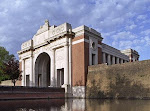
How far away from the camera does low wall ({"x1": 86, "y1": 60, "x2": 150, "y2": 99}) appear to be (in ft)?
72.9

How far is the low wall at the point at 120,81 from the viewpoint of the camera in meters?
22.2

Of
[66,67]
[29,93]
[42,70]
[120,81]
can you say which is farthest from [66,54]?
[42,70]

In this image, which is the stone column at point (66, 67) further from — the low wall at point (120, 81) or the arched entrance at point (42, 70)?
the arched entrance at point (42, 70)

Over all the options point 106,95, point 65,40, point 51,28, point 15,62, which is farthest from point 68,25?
point 106,95

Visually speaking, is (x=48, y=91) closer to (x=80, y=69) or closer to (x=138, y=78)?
(x=80, y=69)

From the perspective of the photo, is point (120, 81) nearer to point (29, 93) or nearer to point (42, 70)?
point (29, 93)

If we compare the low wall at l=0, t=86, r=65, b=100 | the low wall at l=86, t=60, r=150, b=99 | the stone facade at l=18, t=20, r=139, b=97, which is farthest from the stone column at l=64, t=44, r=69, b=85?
the low wall at l=86, t=60, r=150, b=99

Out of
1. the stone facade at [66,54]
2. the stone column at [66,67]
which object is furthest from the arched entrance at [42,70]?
the stone column at [66,67]

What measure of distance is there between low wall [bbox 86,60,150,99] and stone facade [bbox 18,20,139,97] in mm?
1816

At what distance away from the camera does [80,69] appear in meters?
29.6

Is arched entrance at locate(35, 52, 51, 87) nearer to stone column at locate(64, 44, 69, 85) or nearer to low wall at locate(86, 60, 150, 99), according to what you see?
stone column at locate(64, 44, 69, 85)

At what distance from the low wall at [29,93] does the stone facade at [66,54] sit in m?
1.83

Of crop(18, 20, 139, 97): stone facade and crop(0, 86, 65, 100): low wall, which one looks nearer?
crop(0, 86, 65, 100): low wall

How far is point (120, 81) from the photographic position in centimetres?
2456
